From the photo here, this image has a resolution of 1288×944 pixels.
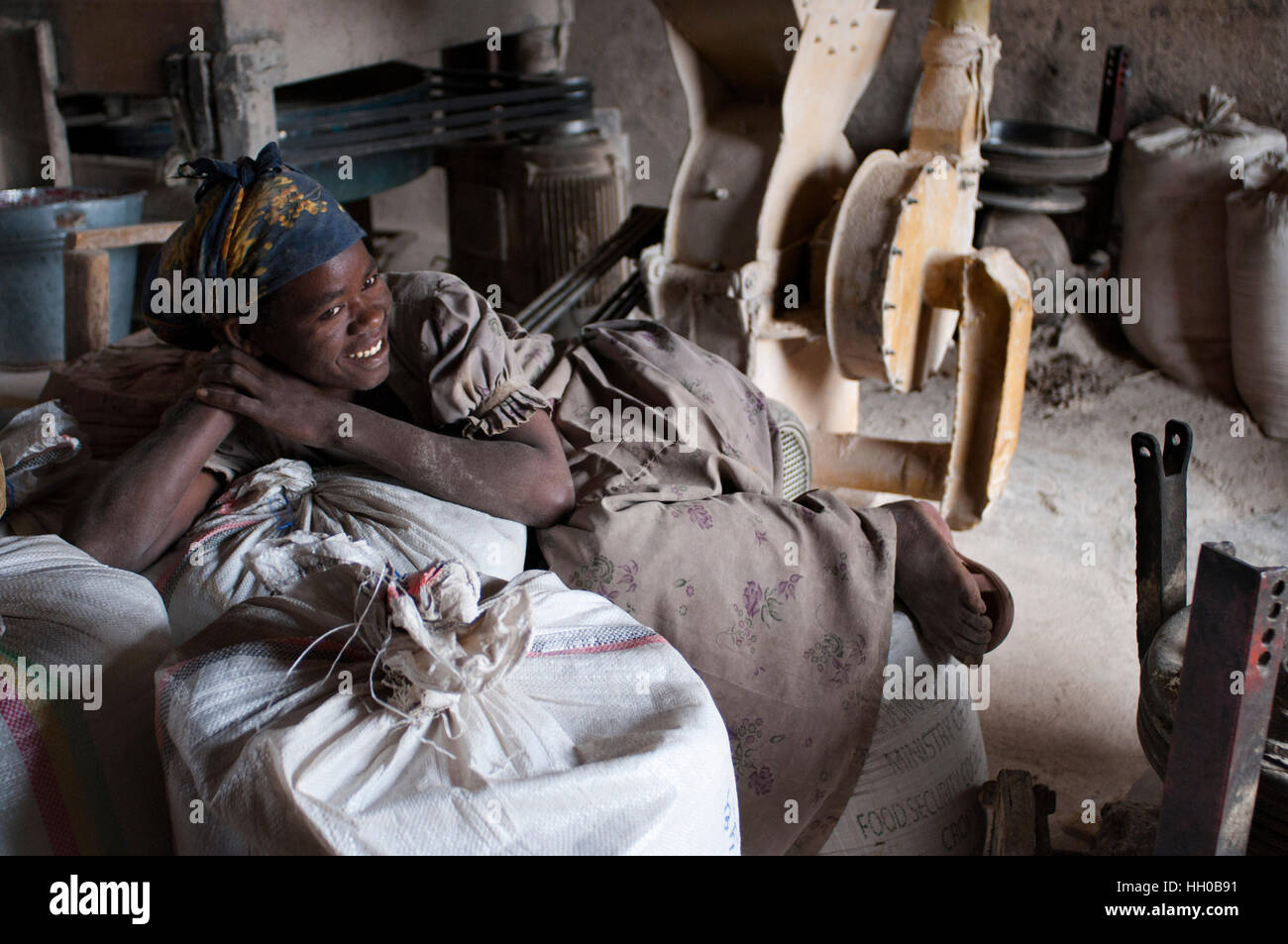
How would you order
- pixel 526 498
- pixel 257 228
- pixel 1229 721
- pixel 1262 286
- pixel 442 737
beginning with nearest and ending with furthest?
pixel 442 737 → pixel 1229 721 → pixel 257 228 → pixel 526 498 → pixel 1262 286

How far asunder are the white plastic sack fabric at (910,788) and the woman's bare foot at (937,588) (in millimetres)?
35

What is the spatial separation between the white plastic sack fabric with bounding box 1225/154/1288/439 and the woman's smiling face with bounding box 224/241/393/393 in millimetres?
3224

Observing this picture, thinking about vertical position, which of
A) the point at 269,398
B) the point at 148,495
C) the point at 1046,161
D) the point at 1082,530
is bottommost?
the point at 1082,530

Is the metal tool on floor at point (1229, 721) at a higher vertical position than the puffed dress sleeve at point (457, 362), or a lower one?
lower

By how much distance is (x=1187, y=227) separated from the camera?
4.29 metres

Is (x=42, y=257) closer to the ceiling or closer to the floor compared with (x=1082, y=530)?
closer to the ceiling

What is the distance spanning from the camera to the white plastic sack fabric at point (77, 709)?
1.30 m

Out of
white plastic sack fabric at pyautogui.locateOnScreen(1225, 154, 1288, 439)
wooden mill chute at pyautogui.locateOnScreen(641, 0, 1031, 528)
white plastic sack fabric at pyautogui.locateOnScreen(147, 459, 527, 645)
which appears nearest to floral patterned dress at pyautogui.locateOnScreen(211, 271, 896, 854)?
white plastic sack fabric at pyautogui.locateOnScreen(147, 459, 527, 645)

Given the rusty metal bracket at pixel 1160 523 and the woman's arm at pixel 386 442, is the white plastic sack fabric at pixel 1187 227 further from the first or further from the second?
→ the woman's arm at pixel 386 442

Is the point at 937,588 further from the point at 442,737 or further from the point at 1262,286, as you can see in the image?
the point at 1262,286

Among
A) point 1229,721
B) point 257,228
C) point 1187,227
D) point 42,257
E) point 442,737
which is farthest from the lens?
point 1187,227

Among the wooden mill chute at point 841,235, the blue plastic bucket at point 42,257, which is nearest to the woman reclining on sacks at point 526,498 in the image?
the wooden mill chute at point 841,235

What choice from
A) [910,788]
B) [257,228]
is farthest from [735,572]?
[257,228]

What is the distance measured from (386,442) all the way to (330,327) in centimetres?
19
